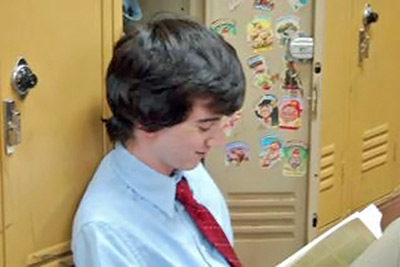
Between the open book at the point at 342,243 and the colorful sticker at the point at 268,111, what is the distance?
0.66 m

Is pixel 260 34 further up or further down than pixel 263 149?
further up

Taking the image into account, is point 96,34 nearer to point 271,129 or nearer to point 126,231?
point 126,231

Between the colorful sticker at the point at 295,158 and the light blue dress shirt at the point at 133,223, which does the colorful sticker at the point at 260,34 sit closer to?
the colorful sticker at the point at 295,158

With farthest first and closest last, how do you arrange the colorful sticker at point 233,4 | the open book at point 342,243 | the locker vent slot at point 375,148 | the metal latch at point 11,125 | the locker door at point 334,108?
the locker vent slot at point 375,148, the locker door at point 334,108, the colorful sticker at point 233,4, the open book at point 342,243, the metal latch at point 11,125

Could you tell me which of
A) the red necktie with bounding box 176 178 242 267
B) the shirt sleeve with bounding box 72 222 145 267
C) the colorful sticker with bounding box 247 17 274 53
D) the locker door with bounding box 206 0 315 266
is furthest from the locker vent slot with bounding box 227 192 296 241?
the shirt sleeve with bounding box 72 222 145 267

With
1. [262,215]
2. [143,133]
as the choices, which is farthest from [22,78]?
[262,215]

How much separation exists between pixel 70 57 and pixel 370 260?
0.66m

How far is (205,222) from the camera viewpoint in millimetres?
1674

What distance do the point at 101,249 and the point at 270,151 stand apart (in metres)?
0.97

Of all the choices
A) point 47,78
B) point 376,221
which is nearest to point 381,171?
point 376,221

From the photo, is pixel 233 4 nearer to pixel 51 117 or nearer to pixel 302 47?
A: pixel 302 47

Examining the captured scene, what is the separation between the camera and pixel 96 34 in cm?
160

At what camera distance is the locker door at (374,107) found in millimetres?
2732

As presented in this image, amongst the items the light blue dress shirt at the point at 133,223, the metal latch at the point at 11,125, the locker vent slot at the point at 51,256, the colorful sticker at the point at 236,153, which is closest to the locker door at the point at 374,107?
the colorful sticker at the point at 236,153
